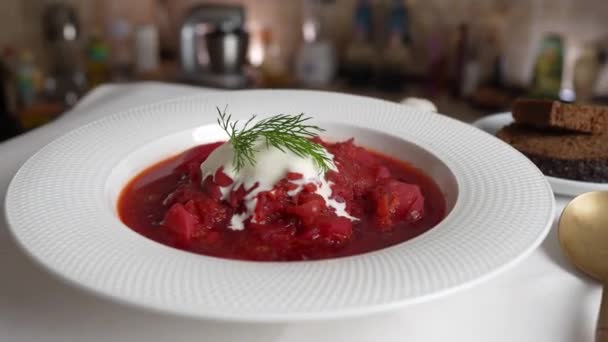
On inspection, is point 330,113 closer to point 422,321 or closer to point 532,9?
point 422,321

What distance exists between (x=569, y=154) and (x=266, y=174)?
73 centimetres

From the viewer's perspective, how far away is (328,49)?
4379 millimetres

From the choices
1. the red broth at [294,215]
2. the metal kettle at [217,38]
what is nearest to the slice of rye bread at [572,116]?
the red broth at [294,215]

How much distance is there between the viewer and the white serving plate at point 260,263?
33.0 inches

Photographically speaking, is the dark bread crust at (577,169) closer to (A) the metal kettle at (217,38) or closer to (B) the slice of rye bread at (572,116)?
(B) the slice of rye bread at (572,116)

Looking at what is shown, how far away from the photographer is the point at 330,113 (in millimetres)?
1594

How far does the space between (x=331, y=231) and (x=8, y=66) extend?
141 inches

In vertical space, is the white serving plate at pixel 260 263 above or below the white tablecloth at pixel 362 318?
above

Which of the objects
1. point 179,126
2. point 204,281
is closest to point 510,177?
point 204,281

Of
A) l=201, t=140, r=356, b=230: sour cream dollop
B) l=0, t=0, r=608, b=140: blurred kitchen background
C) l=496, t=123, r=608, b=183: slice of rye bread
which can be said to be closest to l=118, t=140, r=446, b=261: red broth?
l=201, t=140, r=356, b=230: sour cream dollop

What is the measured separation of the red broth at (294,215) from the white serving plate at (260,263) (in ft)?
0.24

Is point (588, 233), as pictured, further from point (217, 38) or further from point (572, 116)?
point (217, 38)

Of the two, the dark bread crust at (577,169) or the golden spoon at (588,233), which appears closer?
the golden spoon at (588,233)

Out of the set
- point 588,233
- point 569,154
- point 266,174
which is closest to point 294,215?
point 266,174
